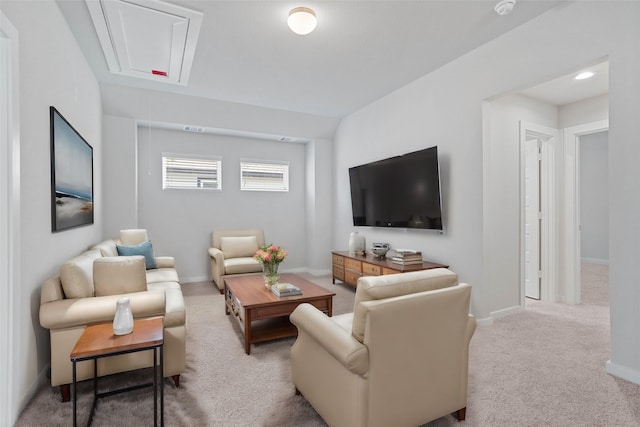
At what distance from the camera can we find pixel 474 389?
7.00 ft

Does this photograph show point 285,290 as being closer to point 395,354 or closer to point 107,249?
point 395,354

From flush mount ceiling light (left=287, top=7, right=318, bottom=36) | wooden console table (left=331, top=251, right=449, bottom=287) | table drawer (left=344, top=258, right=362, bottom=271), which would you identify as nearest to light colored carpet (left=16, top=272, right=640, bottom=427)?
wooden console table (left=331, top=251, right=449, bottom=287)

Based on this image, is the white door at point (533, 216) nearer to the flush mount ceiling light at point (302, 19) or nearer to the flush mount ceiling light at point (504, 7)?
the flush mount ceiling light at point (504, 7)

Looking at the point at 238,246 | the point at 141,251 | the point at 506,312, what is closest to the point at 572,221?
the point at 506,312

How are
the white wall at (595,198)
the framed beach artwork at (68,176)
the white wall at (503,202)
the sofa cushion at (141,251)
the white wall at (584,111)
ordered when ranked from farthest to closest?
the white wall at (595,198)
the white wall at (584,111)
the sofa cushion at (141,251)
the white wall at (503,202)
the framed beach artwork at (68,176)

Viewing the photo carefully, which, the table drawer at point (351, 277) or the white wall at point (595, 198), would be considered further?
the white wall at point (595, 198)

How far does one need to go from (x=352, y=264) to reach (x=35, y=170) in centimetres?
360

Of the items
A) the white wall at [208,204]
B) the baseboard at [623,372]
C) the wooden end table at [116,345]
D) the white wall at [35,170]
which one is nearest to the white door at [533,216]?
the baseboard at [623,372]

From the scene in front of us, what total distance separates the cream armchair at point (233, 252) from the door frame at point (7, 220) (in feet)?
9.70

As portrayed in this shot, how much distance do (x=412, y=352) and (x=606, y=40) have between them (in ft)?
8.87

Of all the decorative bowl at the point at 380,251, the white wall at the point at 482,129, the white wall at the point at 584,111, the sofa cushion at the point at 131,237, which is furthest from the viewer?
the decorative bowl at the point at 380,251

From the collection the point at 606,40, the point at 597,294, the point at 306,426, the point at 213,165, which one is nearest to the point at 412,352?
the point at 306,426

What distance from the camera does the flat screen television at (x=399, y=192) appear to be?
3.72 meters

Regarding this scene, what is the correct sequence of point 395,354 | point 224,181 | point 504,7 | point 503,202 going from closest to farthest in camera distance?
point 395,354, point 504,7, point 503,202, point 224,181
